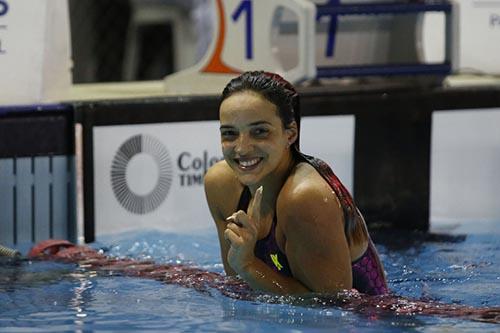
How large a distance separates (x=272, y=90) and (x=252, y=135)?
14 cm

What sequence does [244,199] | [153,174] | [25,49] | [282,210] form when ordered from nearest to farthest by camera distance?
[282,210]
[244,199]
[25,49]
[153,174]

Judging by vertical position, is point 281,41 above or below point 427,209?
above

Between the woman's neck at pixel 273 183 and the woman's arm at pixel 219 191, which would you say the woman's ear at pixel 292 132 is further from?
the woman's arm at pixel 219 191

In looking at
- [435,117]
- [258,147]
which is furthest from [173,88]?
[258,147]

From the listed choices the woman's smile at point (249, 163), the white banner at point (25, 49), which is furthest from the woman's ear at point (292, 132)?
the white banner at point (25, 49)

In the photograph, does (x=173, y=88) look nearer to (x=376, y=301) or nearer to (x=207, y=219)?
(x=207, y=219)

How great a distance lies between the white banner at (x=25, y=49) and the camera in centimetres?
491

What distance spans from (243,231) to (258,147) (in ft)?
0.87

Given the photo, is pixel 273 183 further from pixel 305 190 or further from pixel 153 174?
pixel 153 174

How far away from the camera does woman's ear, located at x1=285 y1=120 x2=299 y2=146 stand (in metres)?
3.51

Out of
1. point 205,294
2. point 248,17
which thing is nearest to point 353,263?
point 205,294

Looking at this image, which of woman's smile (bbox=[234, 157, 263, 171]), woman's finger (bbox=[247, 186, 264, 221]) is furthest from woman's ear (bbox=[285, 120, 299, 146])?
woman's finger (bbox=[247, 186, 264, 221])

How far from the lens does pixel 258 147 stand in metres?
3.45

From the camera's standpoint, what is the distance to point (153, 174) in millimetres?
5027
